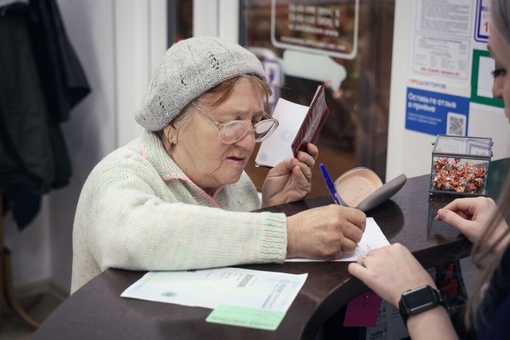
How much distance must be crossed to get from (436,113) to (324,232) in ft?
3.51

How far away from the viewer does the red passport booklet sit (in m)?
1.98

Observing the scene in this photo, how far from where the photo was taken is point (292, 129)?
6.86ft

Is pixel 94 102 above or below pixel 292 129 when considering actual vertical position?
below

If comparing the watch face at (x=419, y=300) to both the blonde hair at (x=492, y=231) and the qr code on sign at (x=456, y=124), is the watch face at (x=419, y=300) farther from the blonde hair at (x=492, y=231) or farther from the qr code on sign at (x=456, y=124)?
the qr code on sign at (x=456, y=124)

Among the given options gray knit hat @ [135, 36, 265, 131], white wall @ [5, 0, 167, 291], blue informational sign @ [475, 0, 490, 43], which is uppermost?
blue informational sign @ [475, 0, 490, 43]

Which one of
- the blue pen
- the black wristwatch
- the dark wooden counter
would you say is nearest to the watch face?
the black wristwatch

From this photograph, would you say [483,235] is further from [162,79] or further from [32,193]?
[32,193]

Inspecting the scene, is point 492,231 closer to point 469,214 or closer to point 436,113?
point 469,214

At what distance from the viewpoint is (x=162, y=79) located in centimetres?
186

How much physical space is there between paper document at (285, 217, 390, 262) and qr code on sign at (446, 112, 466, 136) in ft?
2.54

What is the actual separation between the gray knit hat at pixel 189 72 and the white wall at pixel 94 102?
1745 millimetres

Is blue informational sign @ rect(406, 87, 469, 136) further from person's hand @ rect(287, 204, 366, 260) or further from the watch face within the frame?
the watch face

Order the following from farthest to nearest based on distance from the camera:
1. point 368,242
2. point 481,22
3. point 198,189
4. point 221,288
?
point 481,22, point 198,189, point 368,242, point 221,288

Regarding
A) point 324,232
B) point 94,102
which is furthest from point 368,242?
point 94,102
